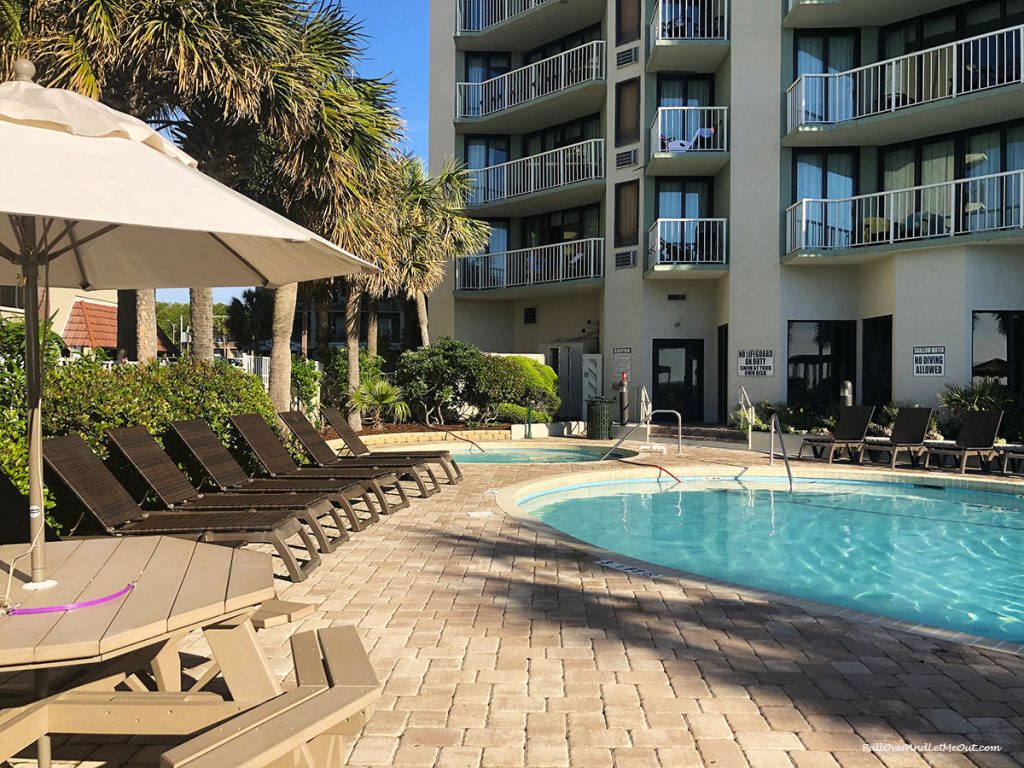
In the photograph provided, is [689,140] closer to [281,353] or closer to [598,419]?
[598,419]

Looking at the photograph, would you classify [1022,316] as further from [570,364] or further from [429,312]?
[429,312]

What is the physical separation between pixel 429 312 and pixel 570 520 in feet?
59.2

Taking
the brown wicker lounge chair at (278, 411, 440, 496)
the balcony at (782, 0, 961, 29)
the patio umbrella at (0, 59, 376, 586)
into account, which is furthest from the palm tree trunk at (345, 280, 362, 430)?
the patio umbrella at (0, 59, 376, 586)

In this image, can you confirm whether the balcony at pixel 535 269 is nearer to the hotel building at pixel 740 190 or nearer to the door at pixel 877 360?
the hotel building at pixel 740 190

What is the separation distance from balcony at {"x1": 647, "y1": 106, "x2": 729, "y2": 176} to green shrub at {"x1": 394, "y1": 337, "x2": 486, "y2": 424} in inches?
285

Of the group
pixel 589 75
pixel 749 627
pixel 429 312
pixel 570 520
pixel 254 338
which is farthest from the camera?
pixel 254 338

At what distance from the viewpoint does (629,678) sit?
3775mm

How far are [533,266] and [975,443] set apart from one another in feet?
47.7

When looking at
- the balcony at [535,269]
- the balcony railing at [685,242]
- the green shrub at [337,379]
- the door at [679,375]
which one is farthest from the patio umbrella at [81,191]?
the balcony at [535,269]

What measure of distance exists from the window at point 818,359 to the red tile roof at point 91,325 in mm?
16126

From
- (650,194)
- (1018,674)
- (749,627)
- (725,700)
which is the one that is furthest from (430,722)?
(650,194)

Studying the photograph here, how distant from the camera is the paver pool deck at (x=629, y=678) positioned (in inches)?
121

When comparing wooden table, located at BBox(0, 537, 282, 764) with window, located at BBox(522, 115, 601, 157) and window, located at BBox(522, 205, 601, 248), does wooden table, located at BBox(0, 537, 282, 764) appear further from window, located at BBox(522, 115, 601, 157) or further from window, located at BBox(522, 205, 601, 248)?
window, located at BBox(522, 115, 601, 157)

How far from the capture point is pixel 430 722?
10.8 ft
